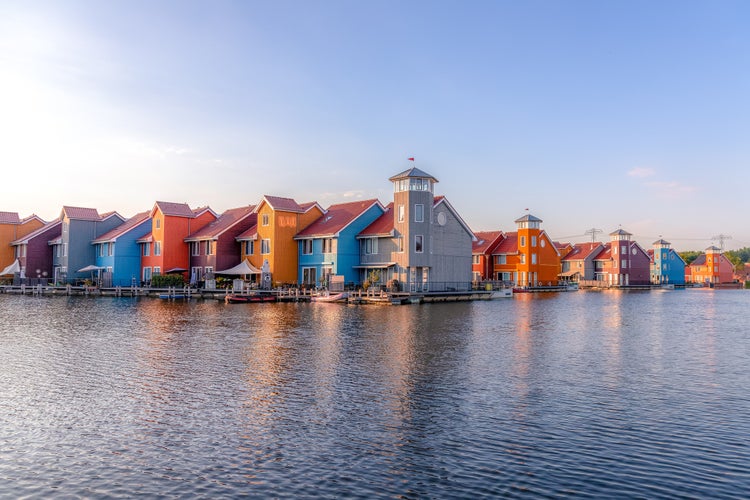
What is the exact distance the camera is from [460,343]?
96.3 feet

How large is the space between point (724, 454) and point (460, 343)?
55.7 feet

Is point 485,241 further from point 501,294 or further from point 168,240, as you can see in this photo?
point 168,240

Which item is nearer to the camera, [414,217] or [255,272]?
[414,217]

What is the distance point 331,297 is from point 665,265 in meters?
108

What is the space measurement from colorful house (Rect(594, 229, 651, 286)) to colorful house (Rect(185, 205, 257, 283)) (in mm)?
76404

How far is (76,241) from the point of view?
8331 centimetres

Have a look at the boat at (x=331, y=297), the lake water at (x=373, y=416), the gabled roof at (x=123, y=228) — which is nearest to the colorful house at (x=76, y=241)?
the gabled roof at (x=123, y=228)

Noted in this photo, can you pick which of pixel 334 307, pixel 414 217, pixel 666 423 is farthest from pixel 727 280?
pixel 666 423

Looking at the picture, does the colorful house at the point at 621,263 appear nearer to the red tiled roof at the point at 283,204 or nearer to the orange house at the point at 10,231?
the red tiled roof at the point at 283,204

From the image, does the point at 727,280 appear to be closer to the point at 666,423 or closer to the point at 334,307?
the point at 334,307

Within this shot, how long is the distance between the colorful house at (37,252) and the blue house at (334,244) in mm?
41944

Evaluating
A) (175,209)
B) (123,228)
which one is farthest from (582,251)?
(123,228)

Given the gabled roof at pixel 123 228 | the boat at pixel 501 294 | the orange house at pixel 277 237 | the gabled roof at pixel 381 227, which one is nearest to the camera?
the gabled roof at pixel 381 227

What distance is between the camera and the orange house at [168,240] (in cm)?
7538
